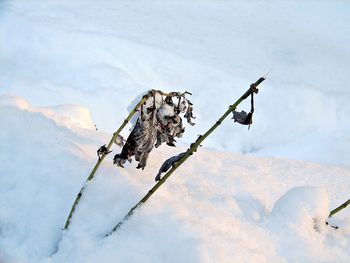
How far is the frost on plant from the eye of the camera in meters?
0.94

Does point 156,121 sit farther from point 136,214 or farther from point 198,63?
point 198,63

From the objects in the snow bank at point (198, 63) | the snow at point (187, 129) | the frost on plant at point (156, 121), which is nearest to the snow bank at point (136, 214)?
the snow at point (187, 129)

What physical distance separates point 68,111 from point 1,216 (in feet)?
3.64

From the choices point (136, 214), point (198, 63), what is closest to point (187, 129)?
point (198, 63)

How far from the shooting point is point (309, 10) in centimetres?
723

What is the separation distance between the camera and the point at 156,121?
96cm

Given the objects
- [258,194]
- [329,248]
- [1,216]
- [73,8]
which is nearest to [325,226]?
[329,248]

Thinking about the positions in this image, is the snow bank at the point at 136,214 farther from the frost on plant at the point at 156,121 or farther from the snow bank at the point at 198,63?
the snow bank at the point at 198,63

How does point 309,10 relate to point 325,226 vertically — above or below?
below

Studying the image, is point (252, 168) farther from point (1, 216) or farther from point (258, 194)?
point (1, 216)

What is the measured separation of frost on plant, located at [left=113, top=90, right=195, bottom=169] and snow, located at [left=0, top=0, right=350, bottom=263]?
0.31 feet

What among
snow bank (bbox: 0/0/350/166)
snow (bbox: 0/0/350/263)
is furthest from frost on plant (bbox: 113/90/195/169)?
snow bank (bbox: 0/0/350/166)

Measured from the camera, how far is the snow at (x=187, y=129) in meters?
1.05

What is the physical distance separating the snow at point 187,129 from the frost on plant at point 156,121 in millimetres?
95
